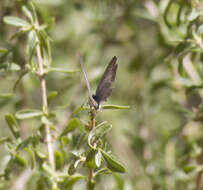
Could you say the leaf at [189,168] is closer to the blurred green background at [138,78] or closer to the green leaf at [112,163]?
the blurred green background at [138,78]

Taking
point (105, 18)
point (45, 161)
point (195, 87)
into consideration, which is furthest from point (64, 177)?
point (105, 18)

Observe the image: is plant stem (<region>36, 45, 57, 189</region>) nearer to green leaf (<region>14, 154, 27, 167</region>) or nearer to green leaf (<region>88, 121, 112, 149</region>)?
green leaf (<region>14, 154, 27, 167</region>)

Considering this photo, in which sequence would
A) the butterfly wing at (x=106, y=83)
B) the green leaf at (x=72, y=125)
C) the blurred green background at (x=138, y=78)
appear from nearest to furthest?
the butterfly wing at (x=106, y=83), the green leaf at (x=72, y=125), the blurred green background at (x=138, y=78)

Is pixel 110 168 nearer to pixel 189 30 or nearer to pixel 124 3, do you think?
pixel 189 30

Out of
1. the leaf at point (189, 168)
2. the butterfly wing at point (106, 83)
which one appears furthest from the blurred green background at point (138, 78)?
the butterfly wing at point (106, 83)

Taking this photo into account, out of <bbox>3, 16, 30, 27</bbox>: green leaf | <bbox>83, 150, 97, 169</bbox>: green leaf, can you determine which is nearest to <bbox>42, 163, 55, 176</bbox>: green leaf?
<bbox>83, 150, 97, 169</bbox>: green leaf

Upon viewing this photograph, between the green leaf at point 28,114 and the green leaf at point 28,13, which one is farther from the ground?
the green leaf at point 28,13
